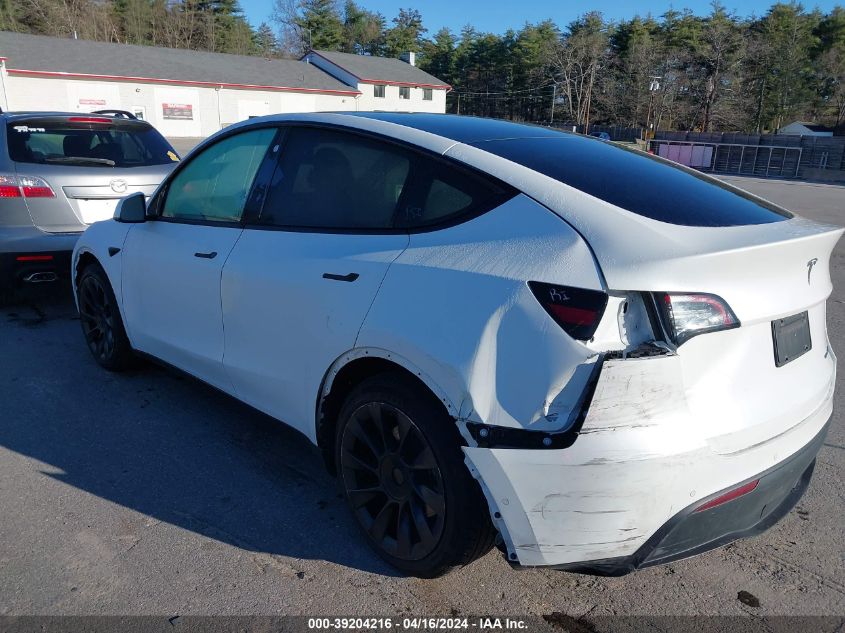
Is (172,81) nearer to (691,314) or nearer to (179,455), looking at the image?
(179,455)

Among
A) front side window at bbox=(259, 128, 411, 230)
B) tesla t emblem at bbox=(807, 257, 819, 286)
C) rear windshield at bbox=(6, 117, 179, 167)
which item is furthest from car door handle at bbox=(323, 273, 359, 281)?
rear windshield at bbox=(6, 117, 179, 167)

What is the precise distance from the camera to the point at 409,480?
2.54 meters

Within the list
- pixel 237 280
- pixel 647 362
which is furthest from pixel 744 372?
pixel 237 280

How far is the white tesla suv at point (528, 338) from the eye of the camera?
2.03 m

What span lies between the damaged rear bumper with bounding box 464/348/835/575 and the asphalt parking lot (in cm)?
48

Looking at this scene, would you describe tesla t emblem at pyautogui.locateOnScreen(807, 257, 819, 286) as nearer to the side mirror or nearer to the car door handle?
the car door handle

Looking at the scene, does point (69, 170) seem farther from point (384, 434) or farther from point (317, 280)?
point (384, 434)

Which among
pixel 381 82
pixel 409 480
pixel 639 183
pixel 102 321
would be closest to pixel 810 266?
pixel 639 183

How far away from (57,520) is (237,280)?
1.31 metres

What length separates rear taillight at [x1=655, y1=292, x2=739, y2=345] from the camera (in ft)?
6.65

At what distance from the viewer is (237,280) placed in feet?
10.5

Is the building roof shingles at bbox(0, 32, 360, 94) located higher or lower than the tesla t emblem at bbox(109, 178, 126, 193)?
higher

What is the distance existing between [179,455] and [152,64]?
49.7 m

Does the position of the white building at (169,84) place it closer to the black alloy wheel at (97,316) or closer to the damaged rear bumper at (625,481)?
the black alloy wheel at (97,316)
